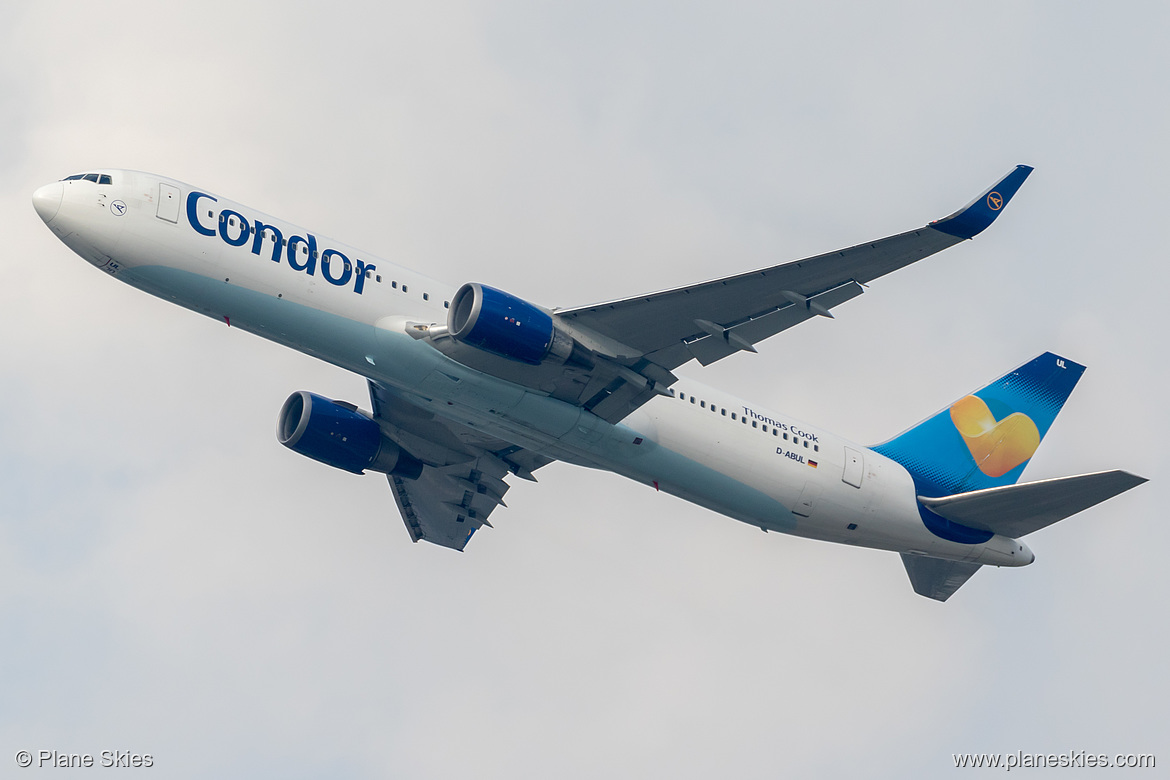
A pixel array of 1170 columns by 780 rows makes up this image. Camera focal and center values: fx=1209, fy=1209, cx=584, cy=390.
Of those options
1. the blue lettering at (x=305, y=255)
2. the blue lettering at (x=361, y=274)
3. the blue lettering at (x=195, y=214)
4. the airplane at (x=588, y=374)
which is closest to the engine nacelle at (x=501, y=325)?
the airplane at (x=588, y=374)

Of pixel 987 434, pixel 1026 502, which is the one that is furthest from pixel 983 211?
pixel 987 434

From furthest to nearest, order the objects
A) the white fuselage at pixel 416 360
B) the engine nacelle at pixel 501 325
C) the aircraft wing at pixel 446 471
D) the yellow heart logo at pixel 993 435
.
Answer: the yellow heart logo at pixel 993 435 → the aircraft wing at pixel 446 471 → the white fuselage at pixel 416 360 → the engine nacelle at pixel 501 325

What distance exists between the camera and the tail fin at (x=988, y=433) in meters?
38.0

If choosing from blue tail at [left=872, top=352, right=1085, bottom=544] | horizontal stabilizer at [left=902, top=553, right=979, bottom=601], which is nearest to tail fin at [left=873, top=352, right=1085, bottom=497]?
blue tail at [left=872, top=352, right=1085, bottom=544]

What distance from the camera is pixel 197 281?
29328 mm

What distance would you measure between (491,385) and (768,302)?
7.26m

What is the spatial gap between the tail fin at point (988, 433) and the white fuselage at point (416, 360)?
6.77ft

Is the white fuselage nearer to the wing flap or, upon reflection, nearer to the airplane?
the airplane

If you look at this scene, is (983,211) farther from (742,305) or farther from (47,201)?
(47,201)

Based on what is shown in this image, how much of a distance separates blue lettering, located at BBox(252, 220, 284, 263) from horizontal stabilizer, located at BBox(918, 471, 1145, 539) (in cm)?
2017

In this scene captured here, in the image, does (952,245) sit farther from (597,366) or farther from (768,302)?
(597,366)

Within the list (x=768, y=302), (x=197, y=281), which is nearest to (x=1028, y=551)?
(x=768, y=302)

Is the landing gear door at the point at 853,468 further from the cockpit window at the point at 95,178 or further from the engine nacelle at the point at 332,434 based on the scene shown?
the cockpit window at the point at 95,178

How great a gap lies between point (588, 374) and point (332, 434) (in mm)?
10203
